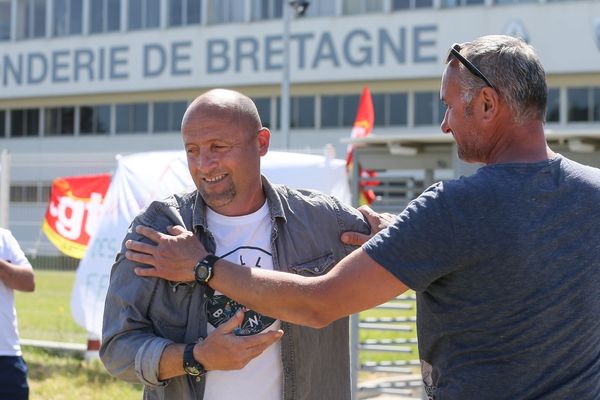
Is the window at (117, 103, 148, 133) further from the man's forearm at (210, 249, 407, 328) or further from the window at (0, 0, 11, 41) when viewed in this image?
the man's forearm at (210, 249, 407, 328)

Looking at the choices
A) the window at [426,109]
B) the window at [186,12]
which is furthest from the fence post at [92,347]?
the window at [186,12]

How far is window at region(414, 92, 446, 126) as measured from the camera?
109 feet

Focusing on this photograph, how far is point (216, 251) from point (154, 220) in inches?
9.9

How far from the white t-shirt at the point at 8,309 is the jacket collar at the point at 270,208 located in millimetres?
2704

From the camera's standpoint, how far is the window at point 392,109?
33.8 m

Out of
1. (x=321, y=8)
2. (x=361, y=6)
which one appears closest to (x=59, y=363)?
(x=361, y=6)

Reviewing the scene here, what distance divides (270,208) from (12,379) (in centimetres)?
280

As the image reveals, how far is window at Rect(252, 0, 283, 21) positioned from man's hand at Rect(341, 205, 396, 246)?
32.8 metres

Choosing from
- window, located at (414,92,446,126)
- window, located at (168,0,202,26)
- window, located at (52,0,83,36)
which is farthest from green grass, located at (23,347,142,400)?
window, located at (52,0,83,36)

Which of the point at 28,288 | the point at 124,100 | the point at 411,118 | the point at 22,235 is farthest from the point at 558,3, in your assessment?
the point at 28,288

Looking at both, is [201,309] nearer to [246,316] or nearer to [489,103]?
[246,316]

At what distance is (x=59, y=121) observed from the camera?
39.9 m

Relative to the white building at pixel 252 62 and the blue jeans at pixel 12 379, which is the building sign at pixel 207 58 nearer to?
the white building at pixel 252 62

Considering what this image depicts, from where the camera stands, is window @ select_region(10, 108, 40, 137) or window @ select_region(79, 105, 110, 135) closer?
window @ select_region(79, 105, 110, 135)
